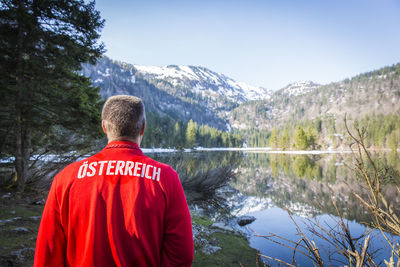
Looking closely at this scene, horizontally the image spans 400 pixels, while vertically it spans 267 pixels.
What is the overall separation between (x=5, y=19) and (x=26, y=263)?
6931 millimetres

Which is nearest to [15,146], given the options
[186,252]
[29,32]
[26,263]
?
[29,32]

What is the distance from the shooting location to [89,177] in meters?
1.42

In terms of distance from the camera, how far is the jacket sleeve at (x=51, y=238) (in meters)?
1.40

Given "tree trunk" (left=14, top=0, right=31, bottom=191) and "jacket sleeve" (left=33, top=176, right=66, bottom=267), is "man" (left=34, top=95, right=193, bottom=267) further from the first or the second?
"tree trunk" (left=14, top=0, right=31, bottom=191)

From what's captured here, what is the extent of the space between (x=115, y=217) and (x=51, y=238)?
48 centimetres

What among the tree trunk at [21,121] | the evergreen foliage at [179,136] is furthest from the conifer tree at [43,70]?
the evergreen foliage at [179,136]

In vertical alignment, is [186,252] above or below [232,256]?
above

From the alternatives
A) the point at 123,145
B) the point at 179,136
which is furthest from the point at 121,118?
the point at 179,136

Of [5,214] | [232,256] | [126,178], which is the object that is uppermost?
[126,178]

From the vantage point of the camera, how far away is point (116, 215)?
53.9 inches

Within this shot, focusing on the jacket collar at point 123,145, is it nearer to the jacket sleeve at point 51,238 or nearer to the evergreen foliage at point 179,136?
the jacket sleeve at point 51,238

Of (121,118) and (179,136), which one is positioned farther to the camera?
(179,136)

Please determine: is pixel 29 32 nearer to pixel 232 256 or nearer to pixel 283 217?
pixel 232 256

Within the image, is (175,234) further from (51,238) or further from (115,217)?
(51,238)
